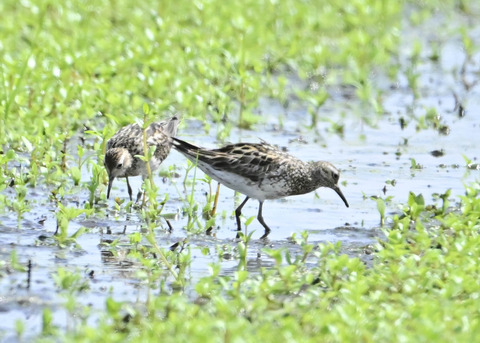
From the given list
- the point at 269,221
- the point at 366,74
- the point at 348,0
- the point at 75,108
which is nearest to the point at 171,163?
the point at 75,108

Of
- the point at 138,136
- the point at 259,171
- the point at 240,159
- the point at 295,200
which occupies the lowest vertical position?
the point at 295,200

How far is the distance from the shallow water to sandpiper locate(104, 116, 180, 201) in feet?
1.00

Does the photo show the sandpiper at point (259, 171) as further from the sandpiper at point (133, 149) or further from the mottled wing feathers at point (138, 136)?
the mottled wing feathers at point (138, 136)

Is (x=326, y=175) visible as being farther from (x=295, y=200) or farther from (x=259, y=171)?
(x=295, y=200)

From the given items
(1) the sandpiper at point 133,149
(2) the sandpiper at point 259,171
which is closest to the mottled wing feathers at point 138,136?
(1) the sandpiper at point 133,149

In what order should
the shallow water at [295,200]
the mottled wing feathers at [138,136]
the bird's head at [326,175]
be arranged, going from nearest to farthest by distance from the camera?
1. the shallow water at [295,200]
2. the bird's head at [326,175]
3. the mottled wing feathers at [138,136]

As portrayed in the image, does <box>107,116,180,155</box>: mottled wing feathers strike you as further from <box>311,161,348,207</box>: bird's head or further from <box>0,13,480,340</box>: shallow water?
<box>311,161,348,207</box>: bird's head

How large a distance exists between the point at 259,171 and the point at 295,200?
3.79 ft

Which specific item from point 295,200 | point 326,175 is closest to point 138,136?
point 295,200

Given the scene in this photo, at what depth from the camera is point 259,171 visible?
11.1 metres

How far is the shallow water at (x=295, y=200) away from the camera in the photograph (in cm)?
873

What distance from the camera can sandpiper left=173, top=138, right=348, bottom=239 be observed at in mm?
11039

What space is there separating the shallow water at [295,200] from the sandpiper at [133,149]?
0.31 metres

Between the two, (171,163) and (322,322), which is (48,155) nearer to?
(171,163)
